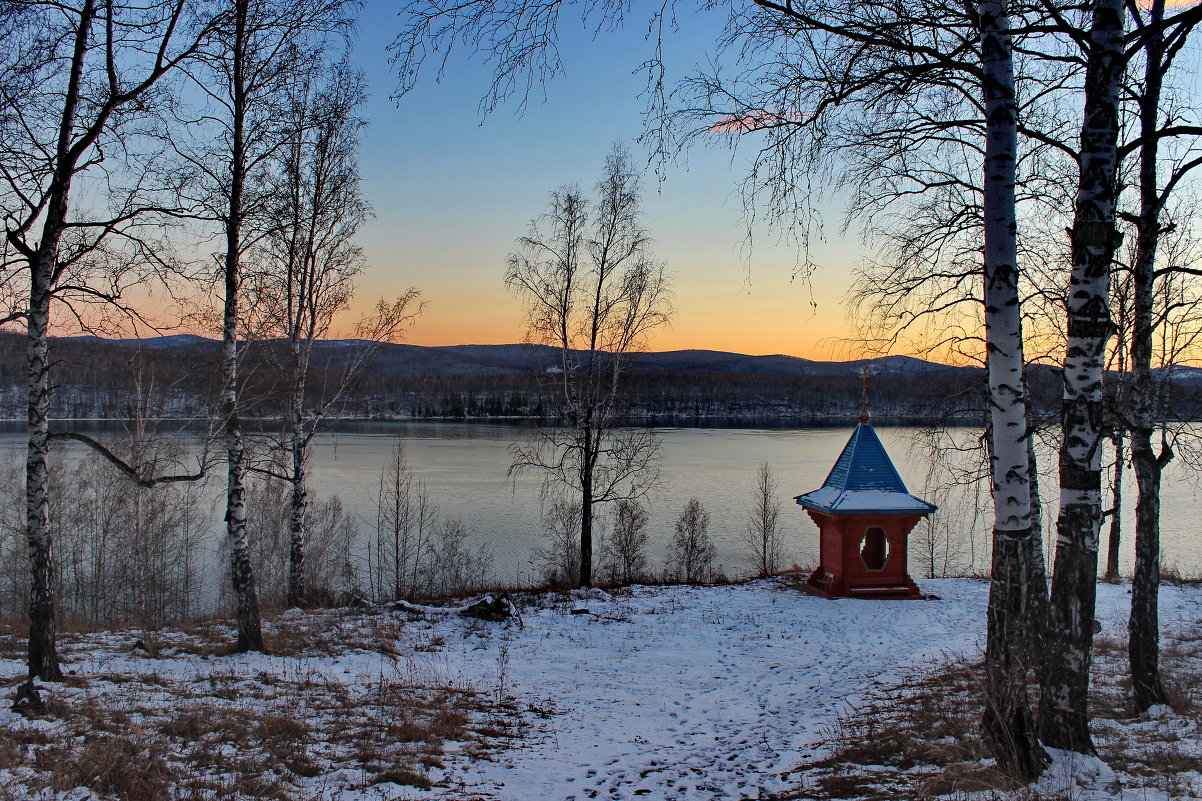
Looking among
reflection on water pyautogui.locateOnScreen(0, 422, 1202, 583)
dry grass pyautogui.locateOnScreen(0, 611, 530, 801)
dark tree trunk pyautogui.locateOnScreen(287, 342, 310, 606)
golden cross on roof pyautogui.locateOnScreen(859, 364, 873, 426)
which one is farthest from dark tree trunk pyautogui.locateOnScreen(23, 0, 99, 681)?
golden cross on roof pyautogui.locateOnScreen(859, 364, 873, 426)

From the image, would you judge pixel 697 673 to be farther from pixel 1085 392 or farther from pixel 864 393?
pixel 864 393

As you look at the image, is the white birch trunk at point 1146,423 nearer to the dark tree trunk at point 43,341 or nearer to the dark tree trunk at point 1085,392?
the dark tree trunk at point 1085,392

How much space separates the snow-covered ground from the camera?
5.00 m

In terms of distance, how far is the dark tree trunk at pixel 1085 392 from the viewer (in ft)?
12.7

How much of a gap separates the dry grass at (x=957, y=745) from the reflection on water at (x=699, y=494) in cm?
452

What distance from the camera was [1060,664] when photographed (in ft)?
13.1

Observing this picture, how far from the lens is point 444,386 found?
118062 mm

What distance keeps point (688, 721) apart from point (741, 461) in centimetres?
4359

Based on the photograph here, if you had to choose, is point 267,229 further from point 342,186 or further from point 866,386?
point 866,386

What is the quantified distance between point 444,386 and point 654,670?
373 ft

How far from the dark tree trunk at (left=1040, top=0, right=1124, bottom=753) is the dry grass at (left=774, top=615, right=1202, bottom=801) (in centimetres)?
48

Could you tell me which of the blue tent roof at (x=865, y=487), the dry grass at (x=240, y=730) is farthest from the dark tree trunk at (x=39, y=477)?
the blue tent roof at (x=865, y=487)

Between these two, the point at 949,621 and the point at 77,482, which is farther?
the point at 77,482

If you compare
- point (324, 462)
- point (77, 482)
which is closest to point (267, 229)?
point (77, 482)
